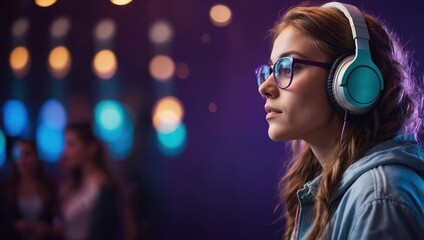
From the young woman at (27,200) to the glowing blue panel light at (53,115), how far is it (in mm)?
104

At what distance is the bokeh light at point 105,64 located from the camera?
5.18ft

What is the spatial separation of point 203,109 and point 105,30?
1.55 feet

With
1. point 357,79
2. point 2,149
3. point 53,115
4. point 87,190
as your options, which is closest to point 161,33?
point 53,115

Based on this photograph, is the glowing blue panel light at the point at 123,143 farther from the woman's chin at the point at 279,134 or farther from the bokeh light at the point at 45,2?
the woman's chin at the point at 279,134

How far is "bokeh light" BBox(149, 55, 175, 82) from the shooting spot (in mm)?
1568

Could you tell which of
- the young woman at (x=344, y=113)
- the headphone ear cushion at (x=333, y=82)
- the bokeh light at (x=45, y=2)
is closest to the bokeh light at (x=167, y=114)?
the bokeh light at (x=45, y=2)

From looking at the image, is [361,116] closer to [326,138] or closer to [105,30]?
[326,138]

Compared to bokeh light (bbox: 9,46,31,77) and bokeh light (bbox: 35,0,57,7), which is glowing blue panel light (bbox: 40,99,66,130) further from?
bokeh light (bbox: 35,0,57,7)

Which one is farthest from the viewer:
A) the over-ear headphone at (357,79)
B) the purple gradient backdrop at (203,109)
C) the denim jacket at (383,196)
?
the purple gradient backdrop at (203,109)

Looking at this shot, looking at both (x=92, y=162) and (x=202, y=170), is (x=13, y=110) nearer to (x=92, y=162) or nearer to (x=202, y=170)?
(x=92, y=162)

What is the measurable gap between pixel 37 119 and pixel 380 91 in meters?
1.27

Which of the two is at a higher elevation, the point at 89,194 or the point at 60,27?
the point at 60,27

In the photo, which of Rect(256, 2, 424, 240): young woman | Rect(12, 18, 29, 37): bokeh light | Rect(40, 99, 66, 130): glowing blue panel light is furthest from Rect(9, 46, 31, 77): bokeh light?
Rect(256, 2, 424, 240): young woman

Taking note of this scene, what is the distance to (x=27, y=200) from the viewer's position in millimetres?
A: 1616
